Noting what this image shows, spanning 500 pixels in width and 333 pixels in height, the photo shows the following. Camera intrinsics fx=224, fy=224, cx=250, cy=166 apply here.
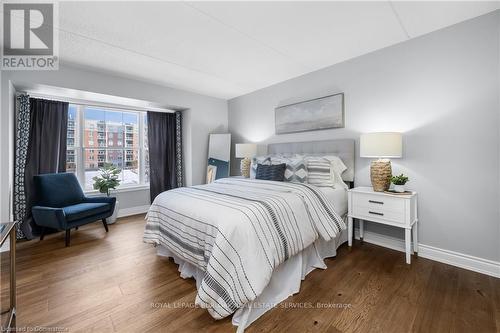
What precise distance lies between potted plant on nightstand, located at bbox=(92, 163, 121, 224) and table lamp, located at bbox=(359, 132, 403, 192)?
3824mm

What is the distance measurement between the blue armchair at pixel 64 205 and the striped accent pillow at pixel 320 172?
2920mm

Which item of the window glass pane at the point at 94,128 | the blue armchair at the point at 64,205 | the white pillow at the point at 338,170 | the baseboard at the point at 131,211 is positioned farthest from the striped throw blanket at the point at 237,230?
the window glass pane at the point at 94,128

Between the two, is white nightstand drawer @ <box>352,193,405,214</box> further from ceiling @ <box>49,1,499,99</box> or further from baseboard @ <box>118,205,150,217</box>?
baseboard @ <box>118,205,150,217</box>

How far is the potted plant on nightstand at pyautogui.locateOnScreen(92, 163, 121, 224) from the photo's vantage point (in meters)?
3.73

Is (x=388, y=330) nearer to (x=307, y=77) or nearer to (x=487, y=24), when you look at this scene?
(x=487, y=24)

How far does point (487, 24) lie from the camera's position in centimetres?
205

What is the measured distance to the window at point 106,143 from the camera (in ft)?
12.9

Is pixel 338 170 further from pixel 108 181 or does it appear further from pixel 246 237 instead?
pixel 108 181

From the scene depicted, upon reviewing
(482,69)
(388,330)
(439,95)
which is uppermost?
(482,69)

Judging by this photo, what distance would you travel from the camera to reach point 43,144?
3.38 m

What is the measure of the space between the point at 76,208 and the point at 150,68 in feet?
7.14

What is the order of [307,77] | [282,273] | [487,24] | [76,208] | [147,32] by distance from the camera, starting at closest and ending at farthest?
[282,273] → [487,24] → [147,32] → [76,208] → [307,77]

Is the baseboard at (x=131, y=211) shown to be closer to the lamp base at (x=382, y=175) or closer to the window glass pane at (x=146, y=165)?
the window glass pane at (x=146, y=165)

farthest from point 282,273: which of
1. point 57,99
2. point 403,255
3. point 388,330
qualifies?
point 57,99
